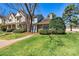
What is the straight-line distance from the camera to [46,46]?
Result: 142 inches

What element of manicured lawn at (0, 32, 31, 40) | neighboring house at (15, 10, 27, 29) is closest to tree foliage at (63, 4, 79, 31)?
neighboring house at (15, 10, 27, 29)

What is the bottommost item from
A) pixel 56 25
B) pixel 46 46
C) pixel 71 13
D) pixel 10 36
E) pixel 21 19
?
pixel 46 46

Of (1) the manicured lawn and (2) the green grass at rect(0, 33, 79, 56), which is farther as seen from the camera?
(1) the manicured lawn

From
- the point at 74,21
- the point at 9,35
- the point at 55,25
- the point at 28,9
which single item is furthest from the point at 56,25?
the point at 9,35

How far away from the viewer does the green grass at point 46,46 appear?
3525 mm

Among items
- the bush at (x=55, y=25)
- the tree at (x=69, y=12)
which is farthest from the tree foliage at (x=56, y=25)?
the tree at (x=69, y=12)

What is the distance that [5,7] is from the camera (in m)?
3.66

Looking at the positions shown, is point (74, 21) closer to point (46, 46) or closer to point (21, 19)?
point (46, 46)

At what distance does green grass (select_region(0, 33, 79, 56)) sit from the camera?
3.53 meters

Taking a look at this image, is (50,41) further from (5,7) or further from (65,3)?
(5,7)

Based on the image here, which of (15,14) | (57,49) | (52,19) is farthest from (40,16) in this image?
(57,49)

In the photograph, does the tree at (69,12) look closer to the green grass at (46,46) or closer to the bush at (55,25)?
the bush at (55,25)

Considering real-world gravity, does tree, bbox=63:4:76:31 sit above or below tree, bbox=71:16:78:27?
above

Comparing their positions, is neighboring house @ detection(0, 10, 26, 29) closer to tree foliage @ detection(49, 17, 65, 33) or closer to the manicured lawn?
the manicured lawn
